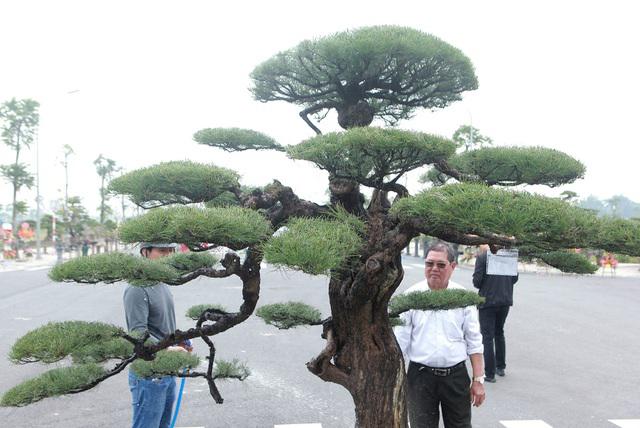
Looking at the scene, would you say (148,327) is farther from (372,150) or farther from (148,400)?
(372,150)

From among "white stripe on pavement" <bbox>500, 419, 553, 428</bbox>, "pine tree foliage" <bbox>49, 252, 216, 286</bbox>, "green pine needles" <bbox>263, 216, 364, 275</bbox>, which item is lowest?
"white stripe on pavement" <bbox>500, 419, 553, 428</bbox>

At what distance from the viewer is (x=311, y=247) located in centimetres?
158

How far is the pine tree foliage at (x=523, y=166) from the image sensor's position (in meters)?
2.13

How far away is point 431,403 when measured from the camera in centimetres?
277

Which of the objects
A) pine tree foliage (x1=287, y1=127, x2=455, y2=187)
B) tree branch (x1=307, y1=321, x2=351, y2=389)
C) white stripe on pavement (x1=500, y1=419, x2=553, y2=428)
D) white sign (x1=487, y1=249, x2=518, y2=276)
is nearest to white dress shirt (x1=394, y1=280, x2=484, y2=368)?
tree branch (x1=307, y1=321, x2=351, y2=389)

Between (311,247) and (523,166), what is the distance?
3.77ft

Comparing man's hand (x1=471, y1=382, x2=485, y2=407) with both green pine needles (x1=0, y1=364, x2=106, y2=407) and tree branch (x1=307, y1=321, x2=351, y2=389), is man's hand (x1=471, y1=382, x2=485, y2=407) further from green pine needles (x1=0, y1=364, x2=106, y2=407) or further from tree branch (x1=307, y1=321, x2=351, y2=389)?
green pine needles (x1=0, y1=364, x2=106, y2=407)

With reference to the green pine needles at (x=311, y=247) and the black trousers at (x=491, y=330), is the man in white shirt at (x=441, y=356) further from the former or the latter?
the black trousers at (x=491, y=330)

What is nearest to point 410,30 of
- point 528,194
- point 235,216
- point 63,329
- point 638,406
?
point 528,194

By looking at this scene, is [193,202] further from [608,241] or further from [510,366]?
[510,366]

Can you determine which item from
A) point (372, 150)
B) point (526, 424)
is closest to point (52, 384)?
point (372, 150)

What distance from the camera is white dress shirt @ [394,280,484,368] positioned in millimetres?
2715

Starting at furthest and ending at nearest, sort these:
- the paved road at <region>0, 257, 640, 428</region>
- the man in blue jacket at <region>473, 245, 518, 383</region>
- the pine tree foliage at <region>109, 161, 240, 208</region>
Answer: the man in blue jacket at <region>473, 245, 518, 383</region>
the paved road at <region>0, 257, 640, 428</region>
the pine tree foliage at <region>109, 161, 240, 208</region>

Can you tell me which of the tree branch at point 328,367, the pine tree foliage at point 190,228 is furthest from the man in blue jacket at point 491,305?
the pine tree foliage at point 190,228
